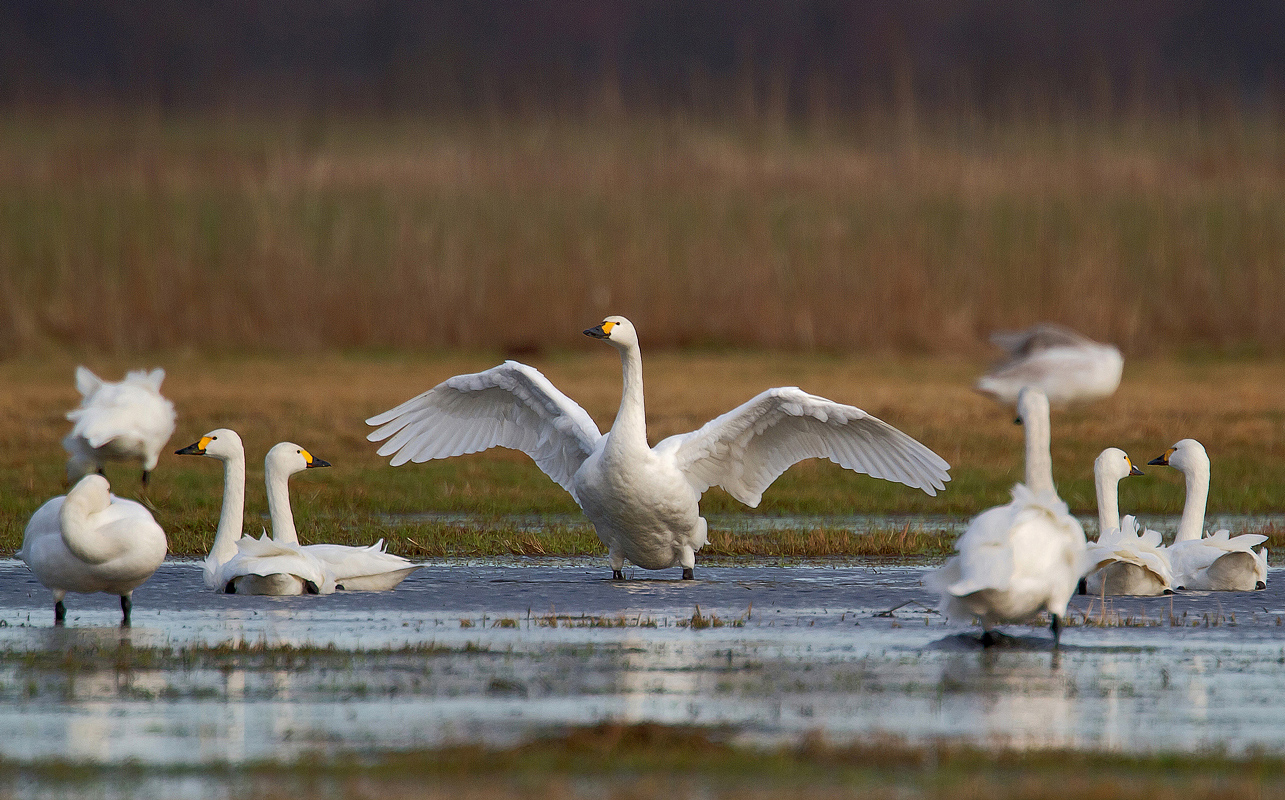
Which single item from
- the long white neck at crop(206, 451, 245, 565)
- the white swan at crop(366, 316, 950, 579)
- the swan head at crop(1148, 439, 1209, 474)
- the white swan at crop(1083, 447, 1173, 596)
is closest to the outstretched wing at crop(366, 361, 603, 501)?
the white swan at crop(366, 316, 950, 579)

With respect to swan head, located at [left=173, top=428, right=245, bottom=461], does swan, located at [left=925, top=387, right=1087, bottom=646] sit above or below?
below

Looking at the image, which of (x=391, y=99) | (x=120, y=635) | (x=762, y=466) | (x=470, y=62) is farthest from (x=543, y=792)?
(x=470, y=62)

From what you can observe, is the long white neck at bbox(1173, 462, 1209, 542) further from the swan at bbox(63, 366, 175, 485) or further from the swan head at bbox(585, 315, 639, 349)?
the swan at bbox(63, 366, 175, 485)

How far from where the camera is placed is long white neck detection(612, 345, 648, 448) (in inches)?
358

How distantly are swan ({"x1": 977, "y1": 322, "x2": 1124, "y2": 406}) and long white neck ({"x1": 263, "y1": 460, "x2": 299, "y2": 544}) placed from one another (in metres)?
7.05

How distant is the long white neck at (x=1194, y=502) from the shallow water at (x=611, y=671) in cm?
54

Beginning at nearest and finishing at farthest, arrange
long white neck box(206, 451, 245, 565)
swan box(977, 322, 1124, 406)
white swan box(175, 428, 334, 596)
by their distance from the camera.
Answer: white swan box(175, 428, 334, 596) < long white neck box(206, 451, 245, 565) < swan box(977, 322, 1124, 406)

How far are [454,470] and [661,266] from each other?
26.2 feet

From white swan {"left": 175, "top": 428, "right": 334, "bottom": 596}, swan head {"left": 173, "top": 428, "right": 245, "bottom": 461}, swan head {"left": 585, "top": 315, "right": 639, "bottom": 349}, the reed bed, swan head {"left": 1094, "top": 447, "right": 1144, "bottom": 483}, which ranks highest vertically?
the reed bed

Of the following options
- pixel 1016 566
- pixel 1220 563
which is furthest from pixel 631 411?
pixel 1016 566

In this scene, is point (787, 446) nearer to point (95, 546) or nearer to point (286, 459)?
point (286, 459)

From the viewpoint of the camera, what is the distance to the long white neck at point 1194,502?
9.30m

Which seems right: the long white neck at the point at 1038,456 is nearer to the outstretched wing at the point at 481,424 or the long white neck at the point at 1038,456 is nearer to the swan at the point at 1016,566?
the swan at the point at 1016,566

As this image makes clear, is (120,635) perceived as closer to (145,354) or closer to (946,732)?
(946,732)
